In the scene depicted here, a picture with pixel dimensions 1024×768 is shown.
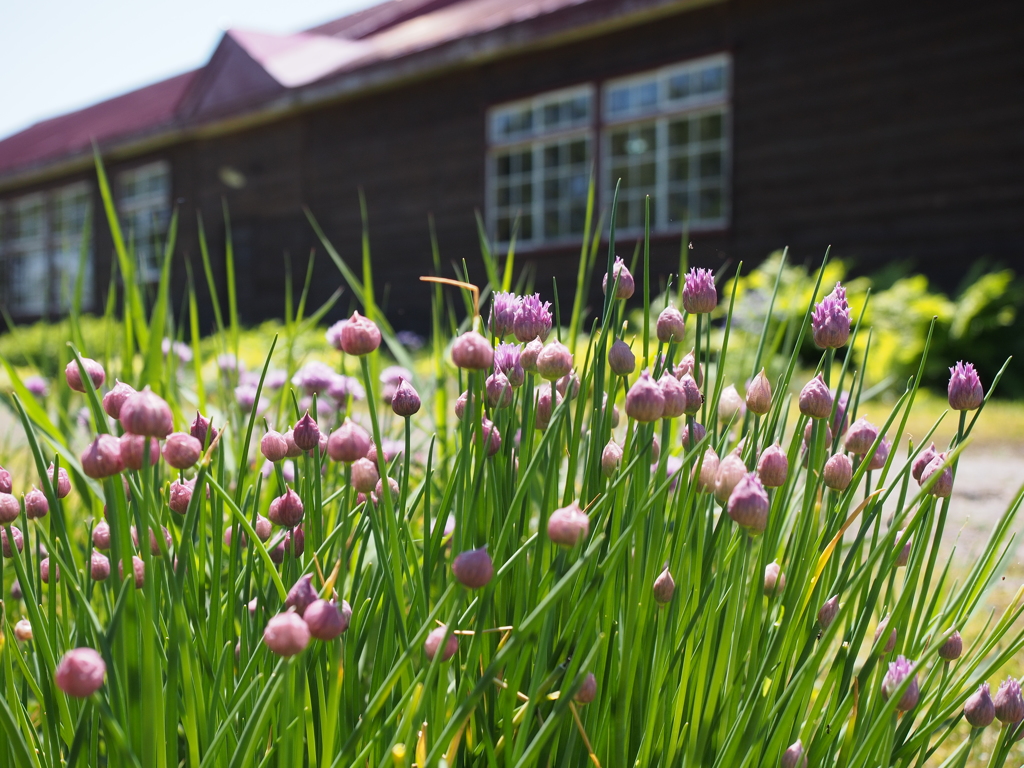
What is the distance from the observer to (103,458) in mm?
525

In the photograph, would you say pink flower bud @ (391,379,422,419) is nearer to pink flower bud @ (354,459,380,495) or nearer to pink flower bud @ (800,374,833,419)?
pink flower bud @ (354,459,380,495)

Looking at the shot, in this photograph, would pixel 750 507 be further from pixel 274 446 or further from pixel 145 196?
pixel 145 196

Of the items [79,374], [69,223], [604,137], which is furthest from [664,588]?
[69,223]

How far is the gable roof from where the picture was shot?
7445 millimetres

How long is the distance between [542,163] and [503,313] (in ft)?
25.7

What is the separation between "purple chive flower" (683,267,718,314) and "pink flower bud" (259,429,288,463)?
380mm

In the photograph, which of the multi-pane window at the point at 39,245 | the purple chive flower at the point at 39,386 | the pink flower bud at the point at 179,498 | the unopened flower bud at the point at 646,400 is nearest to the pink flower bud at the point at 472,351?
the unopened flower bud at the point at 646,400

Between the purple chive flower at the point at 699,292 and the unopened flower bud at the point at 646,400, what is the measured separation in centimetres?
18

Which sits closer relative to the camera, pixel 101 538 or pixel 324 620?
pixel 324 620

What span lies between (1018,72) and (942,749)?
5587 mm

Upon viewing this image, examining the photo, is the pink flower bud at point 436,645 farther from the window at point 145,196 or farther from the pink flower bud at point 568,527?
the window at point 145,196

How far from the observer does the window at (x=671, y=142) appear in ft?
23.5

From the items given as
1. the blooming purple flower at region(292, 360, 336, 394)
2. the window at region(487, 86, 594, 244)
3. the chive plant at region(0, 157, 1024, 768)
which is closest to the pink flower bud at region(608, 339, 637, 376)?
the chive plant at region(0, 157, 1024, 768)

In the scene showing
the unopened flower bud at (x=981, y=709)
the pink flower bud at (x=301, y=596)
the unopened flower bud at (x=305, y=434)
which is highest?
the unopened flower bud at (x=305, y=434)
